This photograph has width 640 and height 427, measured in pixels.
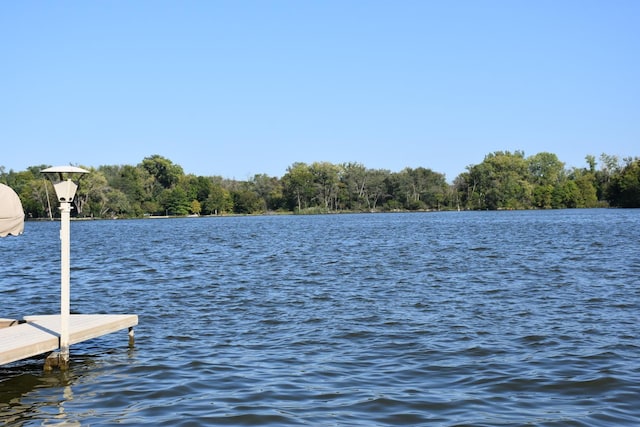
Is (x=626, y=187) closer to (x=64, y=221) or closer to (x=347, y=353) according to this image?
(x=347, y=353)

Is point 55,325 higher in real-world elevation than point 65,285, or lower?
lower

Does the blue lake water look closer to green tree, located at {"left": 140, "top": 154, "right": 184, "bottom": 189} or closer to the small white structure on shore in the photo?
the small white structure on shore

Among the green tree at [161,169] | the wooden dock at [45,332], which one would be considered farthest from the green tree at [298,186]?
the wooden dock at [45,332]

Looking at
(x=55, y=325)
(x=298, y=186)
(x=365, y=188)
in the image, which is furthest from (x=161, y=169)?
(x=55, y=325)

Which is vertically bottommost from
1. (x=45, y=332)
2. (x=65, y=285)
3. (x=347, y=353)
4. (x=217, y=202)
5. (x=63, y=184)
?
(x=347, y=353)

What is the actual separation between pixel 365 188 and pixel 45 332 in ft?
531

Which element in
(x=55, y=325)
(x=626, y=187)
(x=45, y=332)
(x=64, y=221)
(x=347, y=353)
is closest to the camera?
(x=64, y=221)

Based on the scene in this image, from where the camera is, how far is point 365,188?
172 meters

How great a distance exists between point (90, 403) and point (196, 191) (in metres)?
162

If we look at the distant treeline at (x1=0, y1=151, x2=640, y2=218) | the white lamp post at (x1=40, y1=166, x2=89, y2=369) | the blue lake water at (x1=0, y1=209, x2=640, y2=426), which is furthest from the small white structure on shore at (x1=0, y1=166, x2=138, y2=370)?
the distant treeline at (x1=0, y1=151, x2=640, y2=218)

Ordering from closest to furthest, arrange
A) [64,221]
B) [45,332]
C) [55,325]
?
1. [64,221]
2. [45,332]
3. [55,325]

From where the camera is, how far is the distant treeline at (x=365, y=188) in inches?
6201

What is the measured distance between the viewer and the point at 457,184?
554 feet

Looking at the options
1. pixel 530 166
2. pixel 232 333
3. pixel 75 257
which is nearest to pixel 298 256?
pixel 75 257
